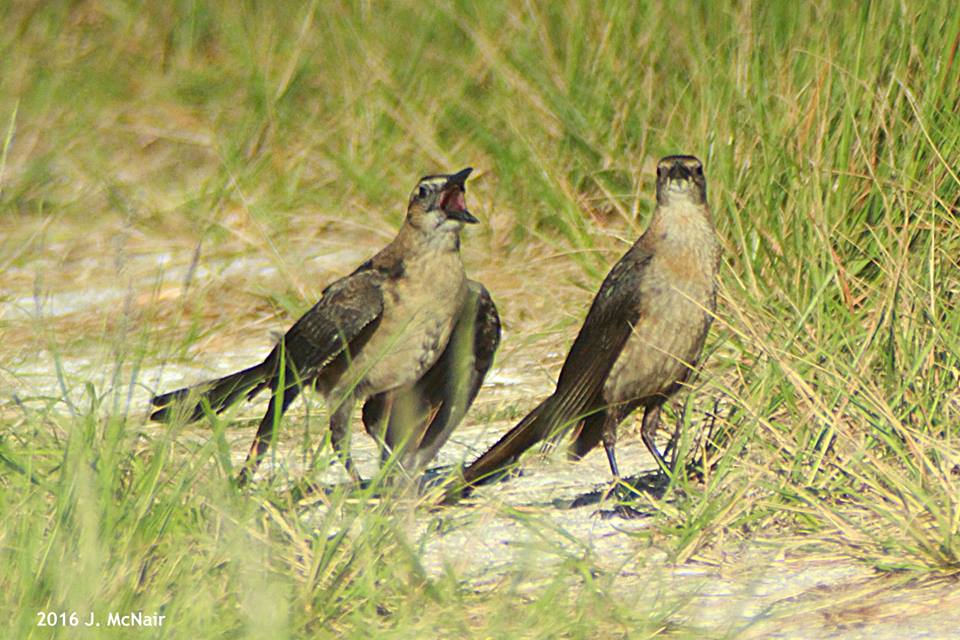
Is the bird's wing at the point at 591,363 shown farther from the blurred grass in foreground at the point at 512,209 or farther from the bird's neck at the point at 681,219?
the blurred grass in foreground at the point at 512,209

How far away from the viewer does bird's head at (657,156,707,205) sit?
4613 mm

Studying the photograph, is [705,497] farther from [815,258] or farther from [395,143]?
[395,143]

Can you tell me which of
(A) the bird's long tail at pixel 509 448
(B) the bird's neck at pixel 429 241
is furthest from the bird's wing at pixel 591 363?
(B) the bird's neck at pixel 429 241

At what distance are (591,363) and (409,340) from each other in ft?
1.92

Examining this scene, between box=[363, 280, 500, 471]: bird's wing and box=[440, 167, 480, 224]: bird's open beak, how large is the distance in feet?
0.77

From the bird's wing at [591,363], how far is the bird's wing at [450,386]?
39 centimetres

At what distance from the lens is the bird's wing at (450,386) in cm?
488

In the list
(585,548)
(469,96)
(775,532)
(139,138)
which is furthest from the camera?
(139,138)

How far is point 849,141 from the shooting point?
16.7 ft

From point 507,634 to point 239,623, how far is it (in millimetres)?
530

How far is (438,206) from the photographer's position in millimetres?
4969

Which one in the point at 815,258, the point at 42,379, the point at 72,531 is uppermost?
the point at 815,258

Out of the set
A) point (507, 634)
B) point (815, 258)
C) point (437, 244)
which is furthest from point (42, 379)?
point (507, 634)

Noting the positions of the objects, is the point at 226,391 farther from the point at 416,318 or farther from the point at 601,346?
the point at 601,346
